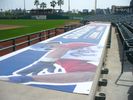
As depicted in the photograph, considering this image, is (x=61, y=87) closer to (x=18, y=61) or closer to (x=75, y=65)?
(x=75, y=65)

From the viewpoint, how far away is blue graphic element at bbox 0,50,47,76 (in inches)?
265

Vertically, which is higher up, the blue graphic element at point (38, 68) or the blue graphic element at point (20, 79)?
the blue graphic element at point (20, 79)

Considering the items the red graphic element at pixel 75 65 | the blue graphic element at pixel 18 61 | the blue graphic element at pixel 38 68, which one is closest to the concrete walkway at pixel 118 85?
the red graphic element at pixel 75 65


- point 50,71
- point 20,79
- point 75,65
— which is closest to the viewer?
point 20,79

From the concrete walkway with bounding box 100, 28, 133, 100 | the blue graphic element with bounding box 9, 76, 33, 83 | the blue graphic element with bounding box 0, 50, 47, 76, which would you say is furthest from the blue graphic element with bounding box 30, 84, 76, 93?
the concrete walkway with bounding box 100, 28, 133, 100

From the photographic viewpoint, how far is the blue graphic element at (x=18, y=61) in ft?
22.1

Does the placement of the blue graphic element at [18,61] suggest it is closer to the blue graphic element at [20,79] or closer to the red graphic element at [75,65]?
the blue graphic element at [20,79]

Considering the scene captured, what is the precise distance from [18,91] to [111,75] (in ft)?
18.1

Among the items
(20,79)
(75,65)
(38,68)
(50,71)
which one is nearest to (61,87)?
(20,79)

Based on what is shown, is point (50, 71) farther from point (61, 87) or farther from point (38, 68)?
point (61, 87)

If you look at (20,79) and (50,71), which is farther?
(50,71)

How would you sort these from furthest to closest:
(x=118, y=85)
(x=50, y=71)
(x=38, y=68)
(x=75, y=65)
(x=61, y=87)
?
(x=118, y=85) < (x=75, y=65) < (x=38, y=68) < (x=50, y=71) < (x=61, y=87)

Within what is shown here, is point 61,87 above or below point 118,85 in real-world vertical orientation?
above

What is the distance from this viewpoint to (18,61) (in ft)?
25.9
